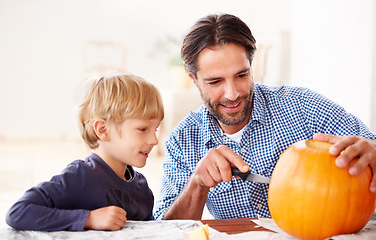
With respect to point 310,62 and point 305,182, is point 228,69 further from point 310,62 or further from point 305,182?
point 310,62

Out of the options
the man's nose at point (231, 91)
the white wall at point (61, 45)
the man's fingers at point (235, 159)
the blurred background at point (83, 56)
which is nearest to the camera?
the man's fingers at point (235, 159)

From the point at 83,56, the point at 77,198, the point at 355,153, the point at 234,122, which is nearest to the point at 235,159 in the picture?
the point at 355,153

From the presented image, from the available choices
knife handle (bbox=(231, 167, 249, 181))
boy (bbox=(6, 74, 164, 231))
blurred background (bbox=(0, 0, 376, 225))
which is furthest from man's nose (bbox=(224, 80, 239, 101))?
blurred background (bbox=(0, 0, 376, 225))

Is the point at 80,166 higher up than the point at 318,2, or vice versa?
the point at 318,2

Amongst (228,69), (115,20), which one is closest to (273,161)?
(228,69)

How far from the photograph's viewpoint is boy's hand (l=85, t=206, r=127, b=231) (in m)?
0.96

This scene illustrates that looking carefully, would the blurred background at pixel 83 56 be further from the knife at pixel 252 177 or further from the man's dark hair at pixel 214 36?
the knife at pixel 252 177

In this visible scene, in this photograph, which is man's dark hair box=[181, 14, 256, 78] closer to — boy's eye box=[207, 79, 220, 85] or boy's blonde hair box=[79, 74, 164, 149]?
boy's eye box=[207, 79, 220, 85]

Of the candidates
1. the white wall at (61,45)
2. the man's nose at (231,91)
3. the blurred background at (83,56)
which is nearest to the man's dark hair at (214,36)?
the man's nose at (231,91)

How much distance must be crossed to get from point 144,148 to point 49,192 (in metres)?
0.31

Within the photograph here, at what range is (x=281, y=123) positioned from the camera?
4.99 feet

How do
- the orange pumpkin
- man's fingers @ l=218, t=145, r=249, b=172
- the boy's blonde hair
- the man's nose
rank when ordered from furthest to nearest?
1. the man's nose
2. the boy's blonde hair
3. man's fingers @ l=218, t=145, r=249, b=172
4. the orange pumpkin

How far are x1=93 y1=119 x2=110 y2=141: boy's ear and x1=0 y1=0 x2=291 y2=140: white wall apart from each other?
452 centimetres

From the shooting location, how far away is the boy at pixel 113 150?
108cm
